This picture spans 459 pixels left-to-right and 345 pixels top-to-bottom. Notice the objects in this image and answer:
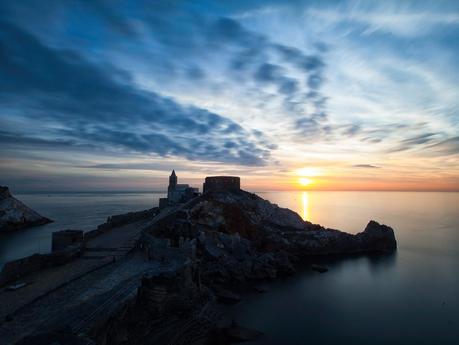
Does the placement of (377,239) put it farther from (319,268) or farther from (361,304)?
(361,304)

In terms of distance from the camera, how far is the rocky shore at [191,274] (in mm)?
12004

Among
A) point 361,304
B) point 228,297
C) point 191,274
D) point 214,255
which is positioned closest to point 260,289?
point 228,297

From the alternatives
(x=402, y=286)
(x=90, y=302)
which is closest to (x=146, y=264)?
(x=90, y=302)

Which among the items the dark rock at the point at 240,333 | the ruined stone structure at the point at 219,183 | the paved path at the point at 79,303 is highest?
the ruined stone structure at the point at 219,183

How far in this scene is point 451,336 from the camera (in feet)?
65.0

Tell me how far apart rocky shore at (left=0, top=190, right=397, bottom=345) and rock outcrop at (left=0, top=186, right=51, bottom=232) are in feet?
151

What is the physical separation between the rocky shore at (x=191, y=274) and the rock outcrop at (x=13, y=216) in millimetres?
46081

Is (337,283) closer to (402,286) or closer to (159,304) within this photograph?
(402,286)

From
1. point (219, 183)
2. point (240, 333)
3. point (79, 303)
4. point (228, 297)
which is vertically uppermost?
point (219, 183)

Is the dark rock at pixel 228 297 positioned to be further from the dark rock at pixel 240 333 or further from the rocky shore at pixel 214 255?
the dark rock at pixel 240 333

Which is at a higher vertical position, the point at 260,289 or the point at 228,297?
the point at 228,297

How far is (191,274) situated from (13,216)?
67.0m

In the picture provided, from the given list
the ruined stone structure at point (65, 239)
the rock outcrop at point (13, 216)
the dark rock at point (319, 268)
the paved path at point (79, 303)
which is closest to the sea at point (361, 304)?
the dark rock at point (319, 268)

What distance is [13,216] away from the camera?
67.6 metres
